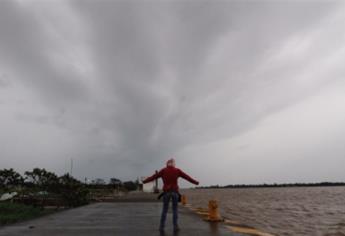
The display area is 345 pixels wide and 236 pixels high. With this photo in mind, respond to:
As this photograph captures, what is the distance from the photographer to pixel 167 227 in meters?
13.1

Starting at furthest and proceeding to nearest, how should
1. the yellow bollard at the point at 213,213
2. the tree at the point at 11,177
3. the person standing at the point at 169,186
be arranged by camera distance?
the tree at the point at 11,177 < the yellow bollard at the point at 213,213 < the person standing at the point at 169,186

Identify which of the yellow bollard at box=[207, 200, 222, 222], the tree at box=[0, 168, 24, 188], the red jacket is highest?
the tree at box=[0, 168, 24, 188]

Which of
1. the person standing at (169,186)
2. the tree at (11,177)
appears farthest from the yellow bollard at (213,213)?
the tree at (11,177)

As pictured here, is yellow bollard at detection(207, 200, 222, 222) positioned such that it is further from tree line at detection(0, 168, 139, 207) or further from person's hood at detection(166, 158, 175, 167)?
tree line at detection(0, 168, 139, 207)

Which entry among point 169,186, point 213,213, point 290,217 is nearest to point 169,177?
point 169,186

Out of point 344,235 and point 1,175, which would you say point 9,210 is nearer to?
point 344,235

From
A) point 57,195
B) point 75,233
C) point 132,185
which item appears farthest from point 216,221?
point 132,185

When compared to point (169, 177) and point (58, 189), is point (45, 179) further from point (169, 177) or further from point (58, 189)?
point (169, 177)

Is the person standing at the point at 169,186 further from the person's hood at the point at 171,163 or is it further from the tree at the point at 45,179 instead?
the tree at the point at 45,179

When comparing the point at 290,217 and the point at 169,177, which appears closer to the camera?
the point at 169,177

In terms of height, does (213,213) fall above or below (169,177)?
below

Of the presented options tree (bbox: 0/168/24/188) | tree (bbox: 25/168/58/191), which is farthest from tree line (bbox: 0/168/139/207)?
tree (bbox: 0/168/24/188)

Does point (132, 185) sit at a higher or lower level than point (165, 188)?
higher

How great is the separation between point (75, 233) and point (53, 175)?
37106mm
